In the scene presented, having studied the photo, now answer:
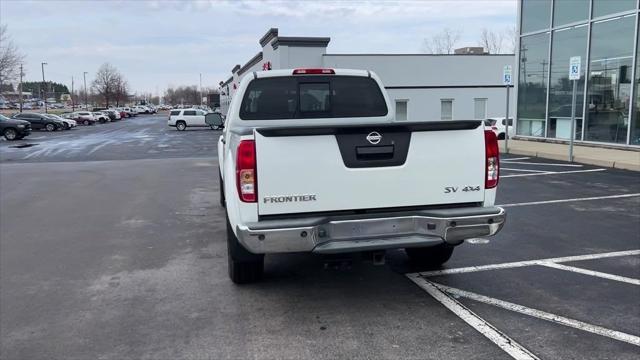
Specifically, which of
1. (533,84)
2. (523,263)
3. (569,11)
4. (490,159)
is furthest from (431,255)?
(533,84)

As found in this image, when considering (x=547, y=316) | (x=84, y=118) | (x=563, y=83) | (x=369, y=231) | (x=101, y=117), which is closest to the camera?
(x=369, y=231)

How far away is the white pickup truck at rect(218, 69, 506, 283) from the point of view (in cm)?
414

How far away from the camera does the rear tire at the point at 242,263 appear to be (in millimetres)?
4887

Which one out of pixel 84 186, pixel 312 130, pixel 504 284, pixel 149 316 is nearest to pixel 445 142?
pixel 312 130

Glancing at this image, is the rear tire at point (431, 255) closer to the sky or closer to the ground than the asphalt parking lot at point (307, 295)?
closer to the sky

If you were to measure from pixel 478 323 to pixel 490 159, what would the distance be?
1.34m

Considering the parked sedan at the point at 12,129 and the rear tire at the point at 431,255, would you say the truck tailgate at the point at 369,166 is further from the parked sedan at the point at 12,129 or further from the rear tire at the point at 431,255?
the parked sedan at the point at 12,129

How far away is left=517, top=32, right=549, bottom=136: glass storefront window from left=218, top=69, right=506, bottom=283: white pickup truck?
1916 cm

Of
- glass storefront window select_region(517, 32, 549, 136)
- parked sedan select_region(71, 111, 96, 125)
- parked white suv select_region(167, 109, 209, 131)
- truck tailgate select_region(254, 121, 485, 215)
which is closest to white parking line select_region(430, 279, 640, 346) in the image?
truck tailgate select_region(254, 121, 485, 215)

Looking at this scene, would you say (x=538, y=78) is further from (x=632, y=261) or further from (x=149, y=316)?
(x=149, y=316)

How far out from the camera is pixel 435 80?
37.8 metres

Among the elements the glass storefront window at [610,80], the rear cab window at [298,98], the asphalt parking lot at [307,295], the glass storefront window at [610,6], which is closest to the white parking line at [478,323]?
the asphalt parking lot at [307,295]

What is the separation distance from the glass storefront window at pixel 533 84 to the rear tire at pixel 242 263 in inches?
766

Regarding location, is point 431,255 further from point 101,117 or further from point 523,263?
point 101,117
